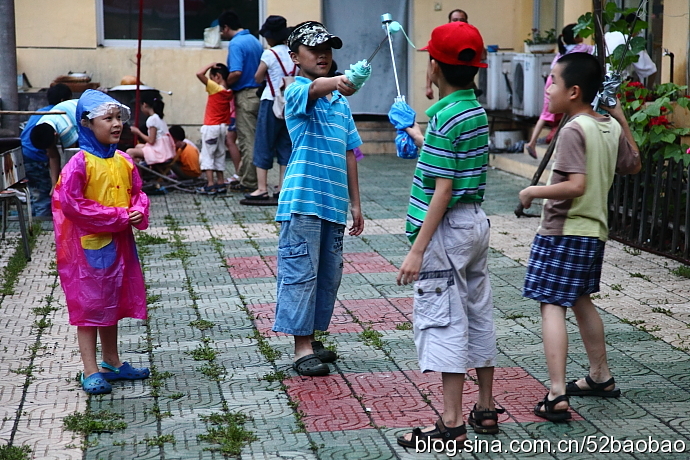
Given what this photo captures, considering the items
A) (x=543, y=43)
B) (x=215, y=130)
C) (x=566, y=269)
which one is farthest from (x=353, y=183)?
(x=543, y=43)

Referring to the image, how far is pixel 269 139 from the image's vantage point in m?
10.1

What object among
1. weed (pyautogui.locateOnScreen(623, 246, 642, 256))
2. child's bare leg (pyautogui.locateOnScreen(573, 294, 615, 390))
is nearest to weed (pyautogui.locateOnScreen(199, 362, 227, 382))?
child's bare leg (pyautogui.locateOnScreen(573, 294, 615, 390))

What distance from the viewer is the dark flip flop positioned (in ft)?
15.6

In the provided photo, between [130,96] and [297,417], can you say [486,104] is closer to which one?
[130,96]

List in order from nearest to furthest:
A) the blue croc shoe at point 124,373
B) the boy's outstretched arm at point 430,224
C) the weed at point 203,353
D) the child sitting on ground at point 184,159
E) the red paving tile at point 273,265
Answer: the boy's outstretched arm at point 430,224 → the blue croc shoe at point 124,373 → the weed at point 203,353 → the red paving tile at point 273,265 → the child sitting on ground at point 184,159

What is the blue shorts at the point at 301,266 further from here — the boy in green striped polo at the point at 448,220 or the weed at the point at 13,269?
the weed at the point at 13,269

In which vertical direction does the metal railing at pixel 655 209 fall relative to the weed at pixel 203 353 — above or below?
above

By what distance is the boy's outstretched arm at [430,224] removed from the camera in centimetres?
364

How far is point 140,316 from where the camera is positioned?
15.5ft

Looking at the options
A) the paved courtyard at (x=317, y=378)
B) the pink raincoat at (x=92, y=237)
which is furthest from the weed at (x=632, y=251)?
the pink raincoat at (x=92, y=237)

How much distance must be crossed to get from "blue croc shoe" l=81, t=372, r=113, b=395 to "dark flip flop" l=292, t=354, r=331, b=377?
96 cm

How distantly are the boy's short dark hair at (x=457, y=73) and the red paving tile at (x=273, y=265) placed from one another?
11.6 feet

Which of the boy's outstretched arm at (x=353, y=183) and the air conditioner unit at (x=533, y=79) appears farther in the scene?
the air conditioner unit at (x=533, y=79)

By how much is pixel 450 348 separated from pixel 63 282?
2056 millimetres
